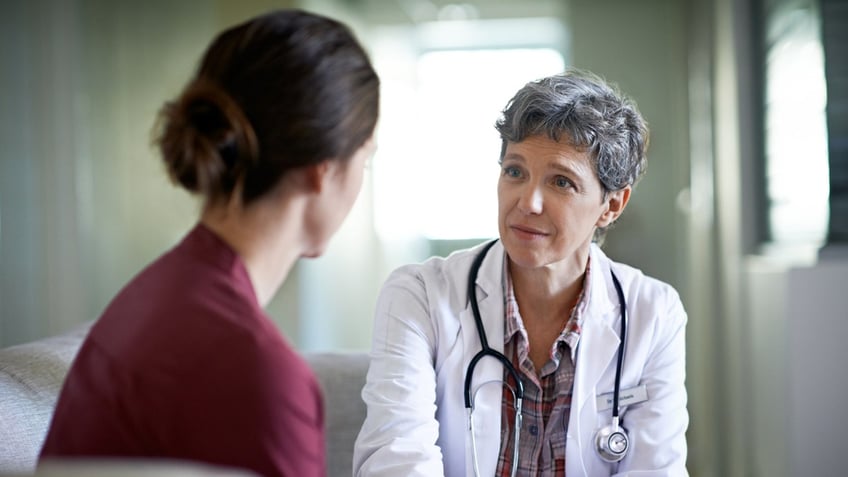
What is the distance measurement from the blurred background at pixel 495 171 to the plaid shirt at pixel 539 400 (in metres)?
1.11

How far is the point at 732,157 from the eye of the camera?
3414 millimetres

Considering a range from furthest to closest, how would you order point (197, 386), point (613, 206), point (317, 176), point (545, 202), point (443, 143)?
point (443, 143) < point (613, 206) < point (545, 202) < point (317, 176) < point (197, 386)

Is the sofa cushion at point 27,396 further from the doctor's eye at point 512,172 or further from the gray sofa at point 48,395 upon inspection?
the doctor's eye at point 512,172

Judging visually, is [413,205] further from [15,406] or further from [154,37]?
[15,406]

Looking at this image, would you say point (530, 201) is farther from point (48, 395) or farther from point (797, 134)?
point (797, 134)

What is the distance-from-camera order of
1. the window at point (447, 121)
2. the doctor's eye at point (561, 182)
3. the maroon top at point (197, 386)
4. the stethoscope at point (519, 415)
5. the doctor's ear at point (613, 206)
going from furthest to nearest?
the window at point (447, 121), the doctor's ear at point (613, 206), the doctor's eye at point (561, 182), the stethoscope at point (519, 415), the maroon top at point (197, 386)

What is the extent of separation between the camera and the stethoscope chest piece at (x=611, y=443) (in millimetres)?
1553

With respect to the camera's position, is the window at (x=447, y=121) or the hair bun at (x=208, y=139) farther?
the window at (x=447, y=121)

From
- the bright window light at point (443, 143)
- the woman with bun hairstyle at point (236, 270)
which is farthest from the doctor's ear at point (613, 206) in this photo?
the bright window light at point (443, 143)

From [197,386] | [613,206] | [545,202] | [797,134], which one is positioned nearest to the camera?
[197,386]

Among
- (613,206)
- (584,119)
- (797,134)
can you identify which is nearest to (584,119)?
(584,119)

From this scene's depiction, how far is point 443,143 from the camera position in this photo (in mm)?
5348

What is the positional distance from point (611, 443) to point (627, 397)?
96 millimetres

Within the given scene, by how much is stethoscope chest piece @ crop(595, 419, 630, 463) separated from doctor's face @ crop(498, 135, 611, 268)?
31 centimetres
